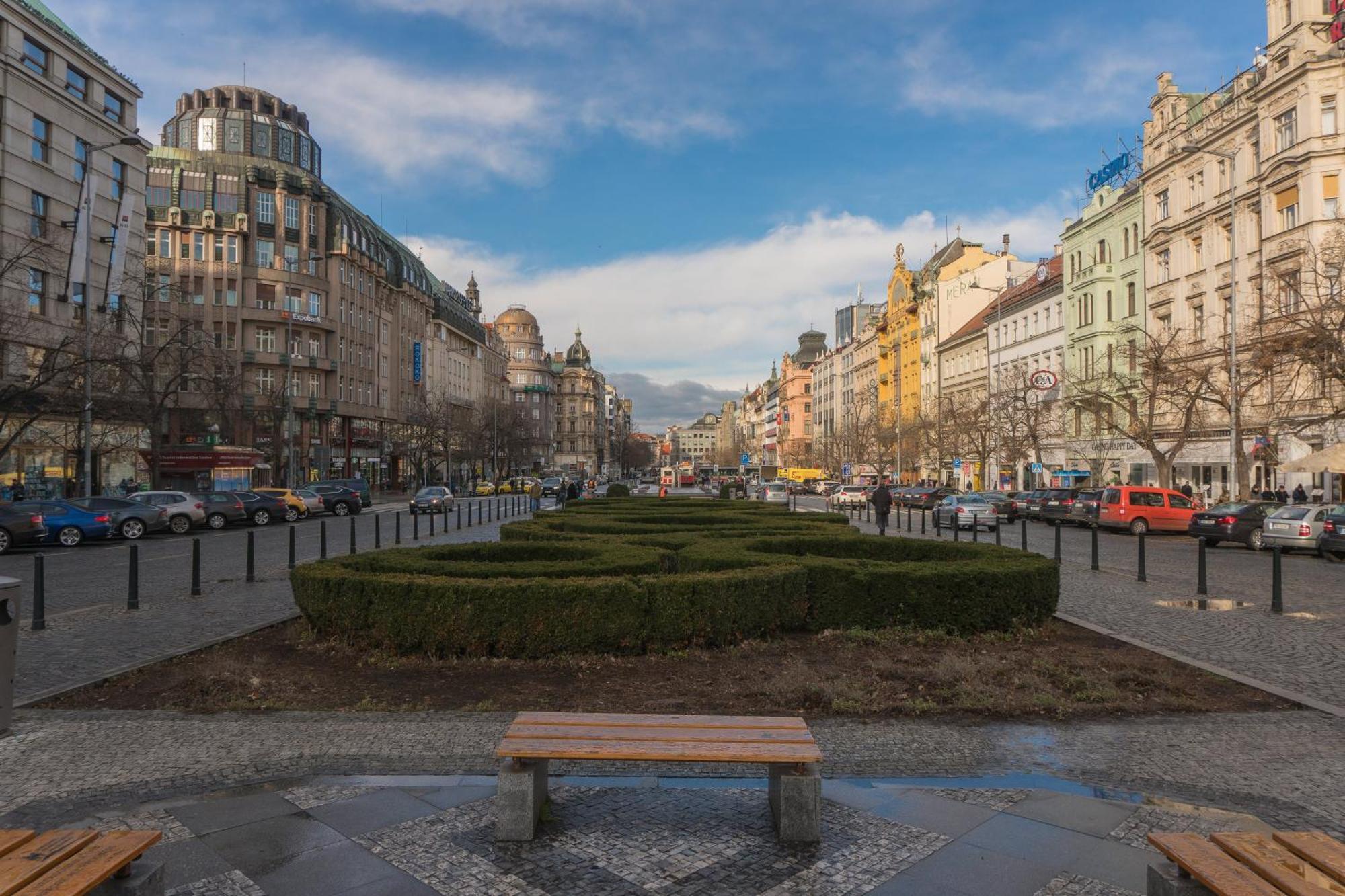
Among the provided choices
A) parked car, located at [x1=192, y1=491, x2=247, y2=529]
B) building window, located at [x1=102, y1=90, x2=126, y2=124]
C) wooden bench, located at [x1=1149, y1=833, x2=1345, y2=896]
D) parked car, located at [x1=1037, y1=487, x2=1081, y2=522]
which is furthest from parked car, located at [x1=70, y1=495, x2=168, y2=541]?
parked car, located at [x1=1037, y1=487, x2=1081, y2=522]

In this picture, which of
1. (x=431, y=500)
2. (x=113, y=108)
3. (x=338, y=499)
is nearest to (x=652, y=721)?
(x=431, y=500)

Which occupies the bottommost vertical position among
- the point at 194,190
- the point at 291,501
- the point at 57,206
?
the point at 291,501

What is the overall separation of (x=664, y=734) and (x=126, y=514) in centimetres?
2906

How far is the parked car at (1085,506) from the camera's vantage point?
34.3 m

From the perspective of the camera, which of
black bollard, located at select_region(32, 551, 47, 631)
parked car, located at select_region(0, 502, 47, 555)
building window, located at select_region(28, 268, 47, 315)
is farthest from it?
building window, located at select_region(28, 268, 47, 315)

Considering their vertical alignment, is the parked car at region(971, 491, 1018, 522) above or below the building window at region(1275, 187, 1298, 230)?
below

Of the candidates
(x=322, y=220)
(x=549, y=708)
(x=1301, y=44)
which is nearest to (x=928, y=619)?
(x=549, y=708)

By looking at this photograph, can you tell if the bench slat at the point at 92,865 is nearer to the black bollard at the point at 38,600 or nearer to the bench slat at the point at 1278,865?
the bench slat at the point at 1278,865

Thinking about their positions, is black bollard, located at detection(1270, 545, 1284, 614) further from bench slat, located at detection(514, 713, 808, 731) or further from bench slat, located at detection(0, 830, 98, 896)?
bench slat, located at detection(0, 830, 98, 896)

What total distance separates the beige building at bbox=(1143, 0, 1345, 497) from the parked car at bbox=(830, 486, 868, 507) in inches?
625

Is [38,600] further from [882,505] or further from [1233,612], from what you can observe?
[882,505]

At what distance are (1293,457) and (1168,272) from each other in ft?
43.7

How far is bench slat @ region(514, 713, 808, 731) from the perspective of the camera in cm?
492

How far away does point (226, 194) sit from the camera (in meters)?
63.3
